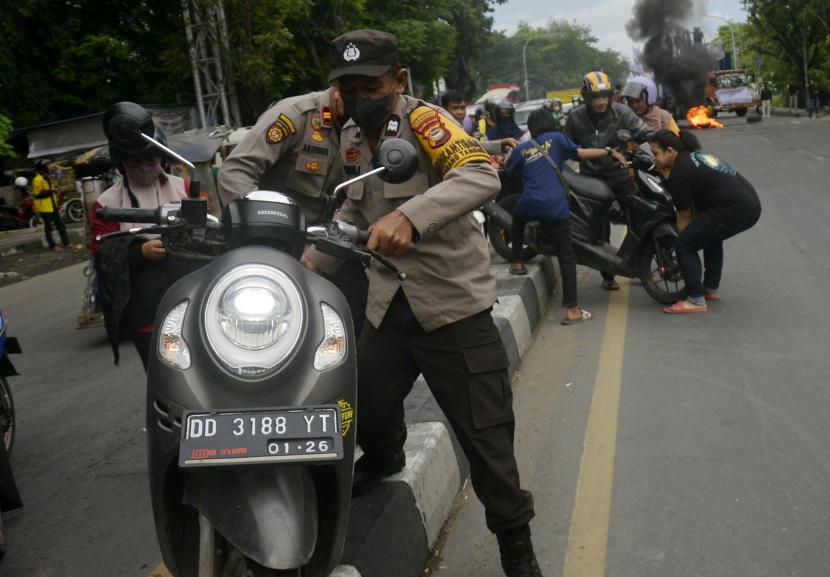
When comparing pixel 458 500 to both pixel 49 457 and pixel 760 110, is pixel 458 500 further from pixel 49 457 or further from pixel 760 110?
pixel 760 110

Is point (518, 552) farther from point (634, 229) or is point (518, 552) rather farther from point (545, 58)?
point (545, 58)

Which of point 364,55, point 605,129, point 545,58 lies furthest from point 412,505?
point 545,58

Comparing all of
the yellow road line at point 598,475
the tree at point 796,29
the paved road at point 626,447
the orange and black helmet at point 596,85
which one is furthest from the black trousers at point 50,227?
the tree at point 796,29

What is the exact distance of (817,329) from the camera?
21.6 feet

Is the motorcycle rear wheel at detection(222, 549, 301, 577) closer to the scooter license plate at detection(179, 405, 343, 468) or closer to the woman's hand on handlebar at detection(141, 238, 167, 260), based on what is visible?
the scooter license plate at detection(179, 405, 343, 468)

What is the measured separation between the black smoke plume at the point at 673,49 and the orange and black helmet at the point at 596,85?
36.3 meters

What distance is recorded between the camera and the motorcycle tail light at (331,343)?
244 centimetres

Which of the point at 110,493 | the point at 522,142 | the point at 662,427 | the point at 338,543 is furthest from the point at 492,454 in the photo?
the point at 522,142

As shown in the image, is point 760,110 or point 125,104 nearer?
point 125,104

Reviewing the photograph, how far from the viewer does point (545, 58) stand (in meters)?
132

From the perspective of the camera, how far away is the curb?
322 cm

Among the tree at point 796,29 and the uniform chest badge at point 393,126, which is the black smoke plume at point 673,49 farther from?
the uniform chest badge at point 393,126

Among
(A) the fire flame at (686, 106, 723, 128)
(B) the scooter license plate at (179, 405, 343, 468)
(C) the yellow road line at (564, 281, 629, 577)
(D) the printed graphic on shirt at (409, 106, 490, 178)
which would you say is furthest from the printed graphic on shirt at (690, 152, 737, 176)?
(A) the fire flame at (686, 106, 723, 128)

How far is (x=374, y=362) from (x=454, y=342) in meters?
0.30
